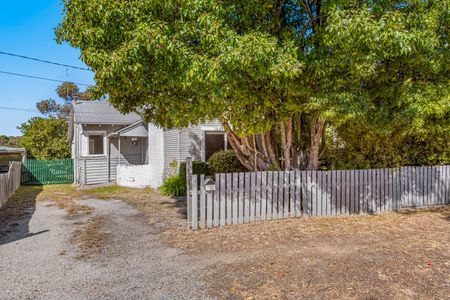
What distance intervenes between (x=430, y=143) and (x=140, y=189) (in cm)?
1144

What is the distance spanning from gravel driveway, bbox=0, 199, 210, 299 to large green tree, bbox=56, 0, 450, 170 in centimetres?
297

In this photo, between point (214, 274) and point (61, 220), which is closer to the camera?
point (214, 274)

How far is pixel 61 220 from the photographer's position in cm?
812

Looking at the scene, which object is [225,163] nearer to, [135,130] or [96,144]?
[135,130]

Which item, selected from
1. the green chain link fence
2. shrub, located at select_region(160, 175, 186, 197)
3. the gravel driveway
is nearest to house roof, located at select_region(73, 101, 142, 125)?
the green chain link fence

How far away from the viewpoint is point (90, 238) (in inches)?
250

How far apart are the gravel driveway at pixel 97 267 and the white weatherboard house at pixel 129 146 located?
250 inches

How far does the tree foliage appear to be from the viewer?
2396 centimetres

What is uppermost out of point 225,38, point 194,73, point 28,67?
point 28,67

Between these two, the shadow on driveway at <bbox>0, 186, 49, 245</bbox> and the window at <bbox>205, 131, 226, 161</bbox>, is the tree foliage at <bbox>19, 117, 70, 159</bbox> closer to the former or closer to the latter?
the shadow on driveway at <bbox>0, 186, 49, 245</bbox>

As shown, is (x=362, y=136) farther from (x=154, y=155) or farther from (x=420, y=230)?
(x=154, y=155)

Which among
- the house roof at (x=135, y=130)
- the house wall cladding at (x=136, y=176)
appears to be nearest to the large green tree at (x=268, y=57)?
the house wall cladding at (x=136, y=176)

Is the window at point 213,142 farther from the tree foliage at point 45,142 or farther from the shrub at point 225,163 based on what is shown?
the tree foliage at point 45,142

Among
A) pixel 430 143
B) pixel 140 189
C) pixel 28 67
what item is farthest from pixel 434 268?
pixel 28 67
